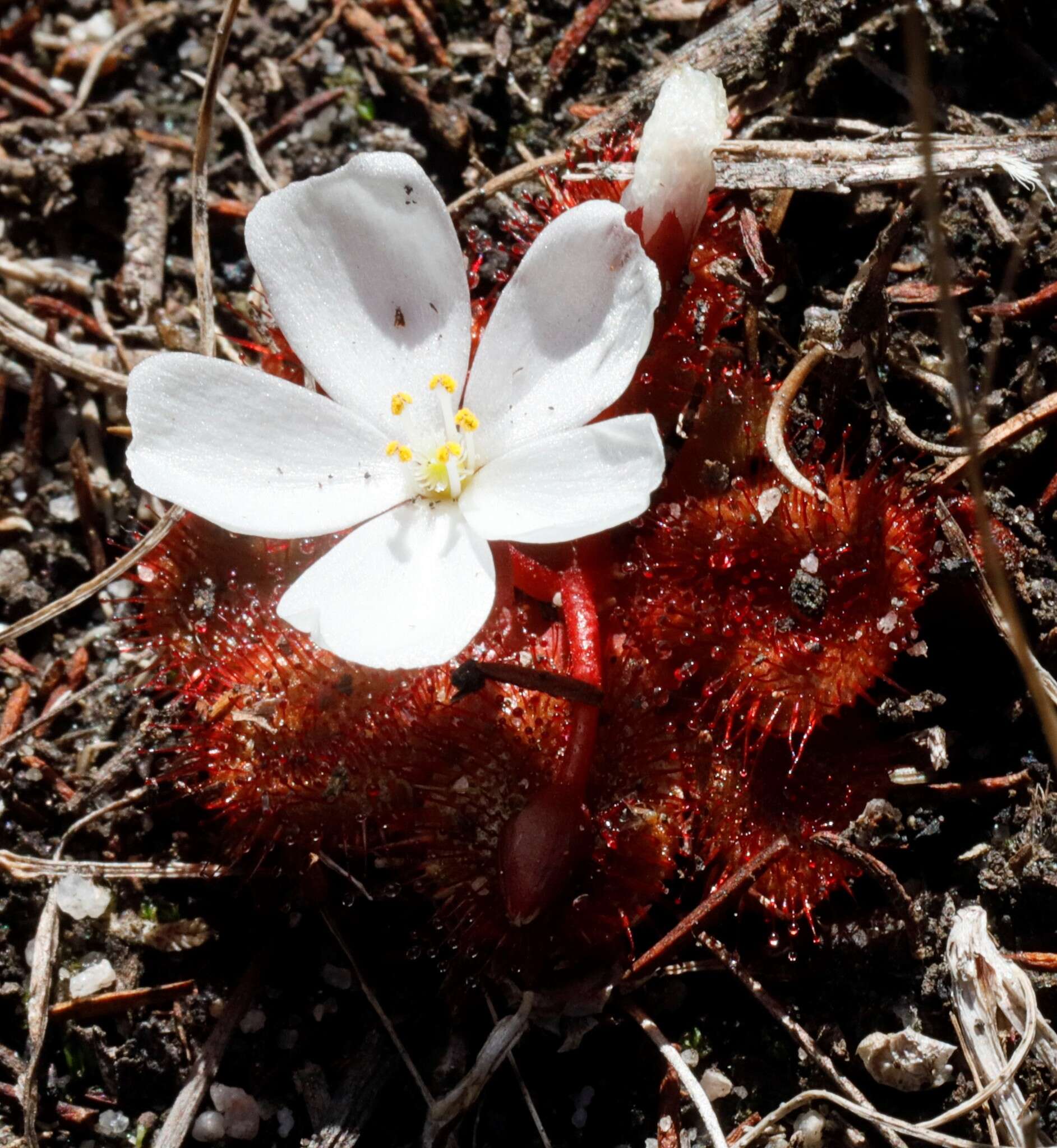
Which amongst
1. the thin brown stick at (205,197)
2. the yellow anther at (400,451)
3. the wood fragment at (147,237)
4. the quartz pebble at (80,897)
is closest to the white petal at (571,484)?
the yellow anther at (400,451)

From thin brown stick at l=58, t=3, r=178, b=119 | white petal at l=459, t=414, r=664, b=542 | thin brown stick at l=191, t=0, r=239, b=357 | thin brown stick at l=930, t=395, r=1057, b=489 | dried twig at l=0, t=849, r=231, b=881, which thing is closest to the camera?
white petal at l=459, t=414, r=664, b=542

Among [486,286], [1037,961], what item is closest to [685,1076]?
[1037,961]

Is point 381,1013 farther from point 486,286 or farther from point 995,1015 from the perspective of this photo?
point 486,286

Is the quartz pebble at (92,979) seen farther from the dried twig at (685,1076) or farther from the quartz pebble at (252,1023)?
the dried twig at (685,1076)

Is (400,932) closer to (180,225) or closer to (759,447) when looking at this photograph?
(759,447)

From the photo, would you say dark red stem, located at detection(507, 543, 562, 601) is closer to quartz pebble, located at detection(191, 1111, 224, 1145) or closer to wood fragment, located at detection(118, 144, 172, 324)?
quartz pebble, located at detection(191, 1111, 224, 1145)

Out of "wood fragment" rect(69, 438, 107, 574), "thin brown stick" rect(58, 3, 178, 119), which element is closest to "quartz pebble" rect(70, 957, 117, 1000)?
"wood fragment" rect(69, 438, 107, 574)

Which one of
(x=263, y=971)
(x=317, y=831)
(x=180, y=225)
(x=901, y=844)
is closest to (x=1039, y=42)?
(x=901, y=844)
